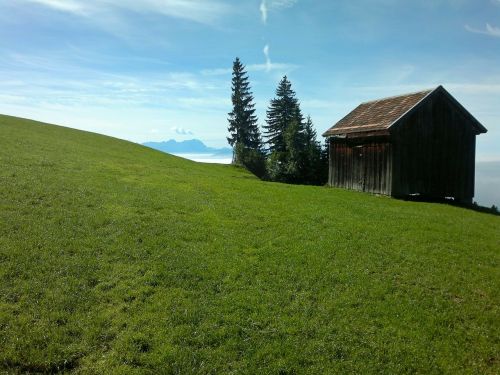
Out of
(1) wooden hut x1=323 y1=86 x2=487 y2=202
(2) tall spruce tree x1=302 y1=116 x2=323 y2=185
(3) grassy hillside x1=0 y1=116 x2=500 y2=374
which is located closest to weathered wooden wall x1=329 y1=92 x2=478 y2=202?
(1) wooden hut x1=323 y1=86 x2=487 y2=202

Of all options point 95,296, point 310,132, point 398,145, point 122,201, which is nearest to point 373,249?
point 95,296

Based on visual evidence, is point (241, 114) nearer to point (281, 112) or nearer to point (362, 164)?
point (281, 112)

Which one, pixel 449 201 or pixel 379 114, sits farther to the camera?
pixel 379 114

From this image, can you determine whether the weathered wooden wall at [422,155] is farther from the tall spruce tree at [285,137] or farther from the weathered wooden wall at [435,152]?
the tall spruce tree at [285,137]

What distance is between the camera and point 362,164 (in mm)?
28078

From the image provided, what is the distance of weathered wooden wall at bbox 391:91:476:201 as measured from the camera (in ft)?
84.6

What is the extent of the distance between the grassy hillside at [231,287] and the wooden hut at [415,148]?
27.3 feet

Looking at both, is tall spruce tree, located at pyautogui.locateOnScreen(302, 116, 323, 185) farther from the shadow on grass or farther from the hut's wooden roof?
the shadow on grass

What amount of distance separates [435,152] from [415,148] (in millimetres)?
1789

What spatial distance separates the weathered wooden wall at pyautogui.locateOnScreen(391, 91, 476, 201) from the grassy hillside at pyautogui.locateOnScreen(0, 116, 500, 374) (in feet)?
27.4

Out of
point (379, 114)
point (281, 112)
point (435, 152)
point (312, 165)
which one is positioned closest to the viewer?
point (435, 152)

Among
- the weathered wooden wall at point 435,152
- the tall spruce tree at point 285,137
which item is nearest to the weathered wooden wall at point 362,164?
the weathered wooden wall at point 435,152

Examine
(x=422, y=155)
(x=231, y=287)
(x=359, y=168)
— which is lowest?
(x=231, y=287)

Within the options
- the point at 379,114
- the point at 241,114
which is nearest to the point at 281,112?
the point at 241,114
